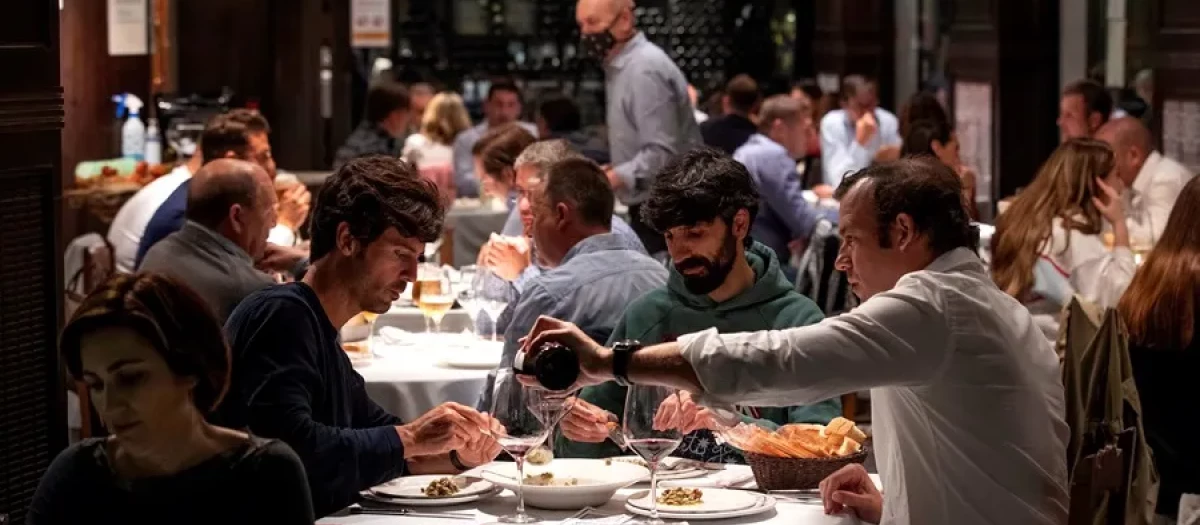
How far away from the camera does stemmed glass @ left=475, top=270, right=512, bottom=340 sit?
584cm

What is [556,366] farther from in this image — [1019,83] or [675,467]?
[1019,83]

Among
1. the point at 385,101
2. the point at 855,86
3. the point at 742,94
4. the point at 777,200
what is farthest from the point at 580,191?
the point at 855,86

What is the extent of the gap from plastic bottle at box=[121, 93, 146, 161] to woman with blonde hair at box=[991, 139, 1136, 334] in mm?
4879

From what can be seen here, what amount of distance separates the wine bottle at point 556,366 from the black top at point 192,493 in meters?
0.67

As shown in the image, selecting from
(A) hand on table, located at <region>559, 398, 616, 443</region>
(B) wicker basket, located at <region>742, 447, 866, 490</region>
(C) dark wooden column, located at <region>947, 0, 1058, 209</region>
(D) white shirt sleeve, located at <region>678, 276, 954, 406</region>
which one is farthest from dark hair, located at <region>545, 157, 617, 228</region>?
(C) dark wooden column, located at <region>947, 0, 1058, 209</region>

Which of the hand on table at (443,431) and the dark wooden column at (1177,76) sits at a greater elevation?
the dark wooden column at (1177,76)

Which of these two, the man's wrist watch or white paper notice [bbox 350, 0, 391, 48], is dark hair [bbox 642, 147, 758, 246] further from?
white paper notice [bbox 350, 0, 391, 48]

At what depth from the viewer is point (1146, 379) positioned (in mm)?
4781

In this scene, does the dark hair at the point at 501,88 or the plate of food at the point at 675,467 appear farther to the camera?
the dark hair at the point at 501,88

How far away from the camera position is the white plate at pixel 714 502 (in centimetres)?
321

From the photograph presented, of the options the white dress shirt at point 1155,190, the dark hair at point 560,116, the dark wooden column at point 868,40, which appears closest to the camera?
the white dress shirt at point 1155,190

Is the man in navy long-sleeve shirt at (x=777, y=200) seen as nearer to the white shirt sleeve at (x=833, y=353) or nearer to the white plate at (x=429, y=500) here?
the white plate at (x=429, y=500)

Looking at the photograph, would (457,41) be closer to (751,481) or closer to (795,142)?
(795,142)

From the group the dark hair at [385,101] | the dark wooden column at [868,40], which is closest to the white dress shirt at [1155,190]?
the dark hair at [385,101]
